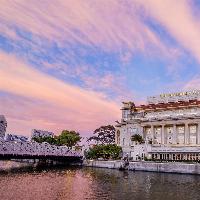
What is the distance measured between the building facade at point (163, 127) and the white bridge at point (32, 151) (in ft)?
93.3

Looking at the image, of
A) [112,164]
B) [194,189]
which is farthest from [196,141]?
[194,189]

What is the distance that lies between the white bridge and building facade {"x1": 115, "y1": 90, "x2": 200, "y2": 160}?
28.4m

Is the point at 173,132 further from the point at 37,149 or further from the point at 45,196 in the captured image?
the point at 45,196

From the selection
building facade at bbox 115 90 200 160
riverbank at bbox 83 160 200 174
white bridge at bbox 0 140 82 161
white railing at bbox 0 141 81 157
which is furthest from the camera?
building facade at bbox 115 90 200 160

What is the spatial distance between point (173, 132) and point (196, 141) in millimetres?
11650

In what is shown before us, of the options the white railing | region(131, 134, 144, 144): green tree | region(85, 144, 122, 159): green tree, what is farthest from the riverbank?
region(131, 134, 144, 144): green tree

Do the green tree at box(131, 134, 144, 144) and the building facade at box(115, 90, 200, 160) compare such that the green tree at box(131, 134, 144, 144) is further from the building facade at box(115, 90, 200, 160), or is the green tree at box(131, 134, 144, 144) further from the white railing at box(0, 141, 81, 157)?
the white railing at box(0, 141, 81, 157)

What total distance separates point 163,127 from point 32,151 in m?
66.4

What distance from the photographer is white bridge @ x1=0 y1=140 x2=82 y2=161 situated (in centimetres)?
11829

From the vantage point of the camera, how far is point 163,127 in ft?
544

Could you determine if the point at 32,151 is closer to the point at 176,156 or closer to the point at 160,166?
the point at 160,166

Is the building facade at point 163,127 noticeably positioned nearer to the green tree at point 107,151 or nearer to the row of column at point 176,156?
the row of column at point 176,156

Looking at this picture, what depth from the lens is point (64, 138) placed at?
19938 centimetres

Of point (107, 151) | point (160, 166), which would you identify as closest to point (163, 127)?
point (107, 151)
